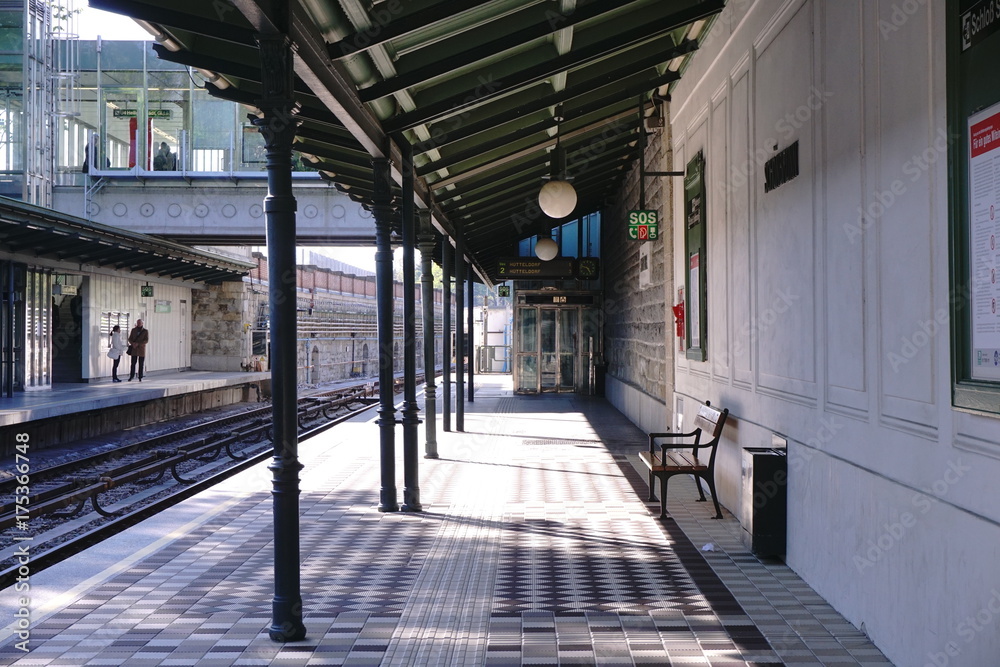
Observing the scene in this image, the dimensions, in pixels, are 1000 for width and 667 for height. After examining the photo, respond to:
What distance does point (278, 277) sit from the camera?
164 inches

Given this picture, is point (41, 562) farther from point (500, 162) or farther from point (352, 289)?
point (352, 289)

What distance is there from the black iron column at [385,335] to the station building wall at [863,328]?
2.87 m

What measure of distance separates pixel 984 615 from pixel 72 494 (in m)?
8.17

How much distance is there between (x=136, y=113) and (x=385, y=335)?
1862 centimetres

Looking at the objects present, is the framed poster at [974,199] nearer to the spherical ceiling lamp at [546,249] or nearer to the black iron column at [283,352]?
the black iron column at [283,352]

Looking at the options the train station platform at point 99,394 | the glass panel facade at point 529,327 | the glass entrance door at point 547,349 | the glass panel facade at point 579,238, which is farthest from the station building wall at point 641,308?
the train station platform at point 99,394

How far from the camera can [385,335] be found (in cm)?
716

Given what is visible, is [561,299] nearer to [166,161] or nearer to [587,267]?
[587,267]

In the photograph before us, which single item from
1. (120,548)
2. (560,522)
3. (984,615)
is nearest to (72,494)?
(120,548)

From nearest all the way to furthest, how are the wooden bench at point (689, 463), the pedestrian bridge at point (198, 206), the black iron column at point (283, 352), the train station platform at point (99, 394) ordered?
the black iron column at point (283, 352) < the wooden bench at point (689, 463) < the train station platform at point (99, 394) < the pedestrian bridge at point (198, 206)

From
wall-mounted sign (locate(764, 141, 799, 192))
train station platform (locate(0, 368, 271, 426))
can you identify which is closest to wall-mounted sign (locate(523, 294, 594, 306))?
train station platform (locate(0, 368, 271, 426))

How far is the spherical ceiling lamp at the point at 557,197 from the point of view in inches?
329

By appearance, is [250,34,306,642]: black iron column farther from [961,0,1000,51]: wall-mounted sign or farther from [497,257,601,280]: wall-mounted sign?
[497,257,601,280]: wall-mounted sign

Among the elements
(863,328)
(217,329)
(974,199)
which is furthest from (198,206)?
(974,199)
